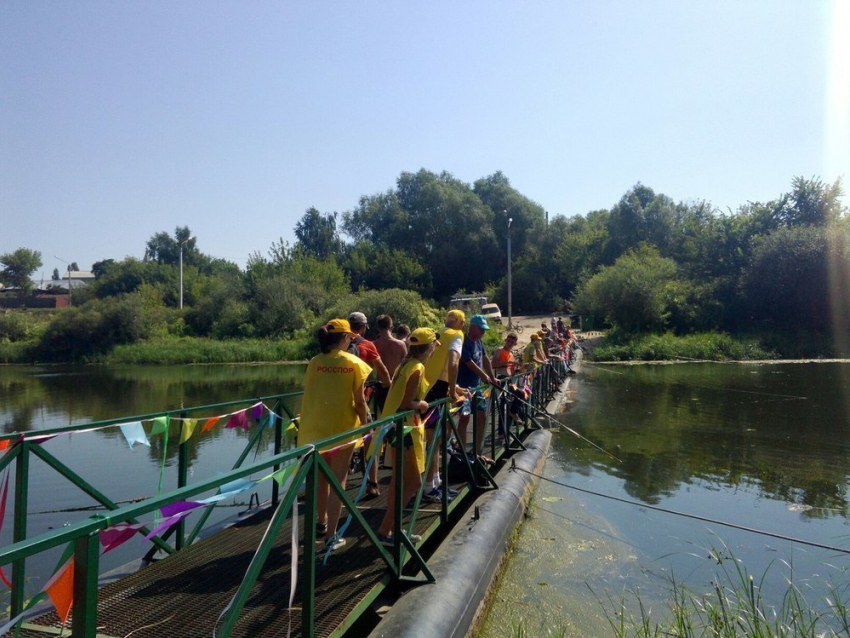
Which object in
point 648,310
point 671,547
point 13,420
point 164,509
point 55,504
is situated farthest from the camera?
point 648,310

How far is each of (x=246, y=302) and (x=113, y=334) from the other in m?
9.89

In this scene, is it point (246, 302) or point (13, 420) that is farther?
point (246, 302)

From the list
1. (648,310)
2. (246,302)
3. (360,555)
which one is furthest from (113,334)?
(360,555)

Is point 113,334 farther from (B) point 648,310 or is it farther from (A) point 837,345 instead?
(A) point 837,345

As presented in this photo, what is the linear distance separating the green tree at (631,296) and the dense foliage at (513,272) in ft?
0.27

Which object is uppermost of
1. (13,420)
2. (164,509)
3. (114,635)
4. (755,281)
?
(755,281)

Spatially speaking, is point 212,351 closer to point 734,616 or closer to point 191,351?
point 191,351

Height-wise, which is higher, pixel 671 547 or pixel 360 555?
pixel 360 555

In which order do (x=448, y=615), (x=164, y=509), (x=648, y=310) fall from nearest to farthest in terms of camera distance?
(x=164, y=509)
(x=448, y=615)
(x=648, y=310)

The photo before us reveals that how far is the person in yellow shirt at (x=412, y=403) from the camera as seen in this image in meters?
5.18

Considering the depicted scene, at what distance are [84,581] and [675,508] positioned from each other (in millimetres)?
7920

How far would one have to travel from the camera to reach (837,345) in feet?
113

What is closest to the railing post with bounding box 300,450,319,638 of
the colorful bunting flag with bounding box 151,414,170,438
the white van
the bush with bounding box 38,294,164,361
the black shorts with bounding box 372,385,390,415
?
the colorful bunting flag with bounding box 151,414,170,438

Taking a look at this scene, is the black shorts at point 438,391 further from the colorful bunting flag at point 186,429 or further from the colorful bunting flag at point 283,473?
the colorful bunting flag at point 283,473
